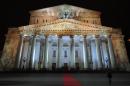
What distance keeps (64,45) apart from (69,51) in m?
3.85

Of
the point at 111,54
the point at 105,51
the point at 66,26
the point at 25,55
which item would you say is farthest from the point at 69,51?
the point at 25,55

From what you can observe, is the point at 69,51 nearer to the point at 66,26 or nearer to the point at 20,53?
the point at 66,26

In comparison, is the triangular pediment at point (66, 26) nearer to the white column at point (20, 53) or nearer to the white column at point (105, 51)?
the white column at point (105, 51)

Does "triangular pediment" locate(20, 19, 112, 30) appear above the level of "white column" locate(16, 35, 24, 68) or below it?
above

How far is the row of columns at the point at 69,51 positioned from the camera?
39.7 metres

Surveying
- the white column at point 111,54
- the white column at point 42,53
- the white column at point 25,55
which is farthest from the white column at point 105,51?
the white column at point 25,55

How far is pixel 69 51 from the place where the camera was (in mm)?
43062

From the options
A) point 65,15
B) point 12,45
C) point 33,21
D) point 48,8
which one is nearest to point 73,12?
point 65,15

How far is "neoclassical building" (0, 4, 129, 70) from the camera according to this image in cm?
4025

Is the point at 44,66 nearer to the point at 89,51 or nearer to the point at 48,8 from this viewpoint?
the point at 89,51

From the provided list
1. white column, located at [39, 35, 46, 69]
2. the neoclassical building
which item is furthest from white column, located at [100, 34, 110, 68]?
white column, located at [39, 35, 46, 69]

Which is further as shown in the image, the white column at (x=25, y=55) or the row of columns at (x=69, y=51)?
the white column at (x=25, y=55)

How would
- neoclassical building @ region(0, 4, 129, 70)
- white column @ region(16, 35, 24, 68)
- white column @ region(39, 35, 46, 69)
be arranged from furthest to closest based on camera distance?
white column @ region(39, 35, 46, 69), neoclassical building @ region(0, 4, 129, 70), white column @ region(16, 35, 24, 68)

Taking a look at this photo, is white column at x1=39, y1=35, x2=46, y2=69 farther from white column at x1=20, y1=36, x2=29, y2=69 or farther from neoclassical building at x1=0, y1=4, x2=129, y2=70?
white column at x1=20, y1=36, x2=29, y2=69
